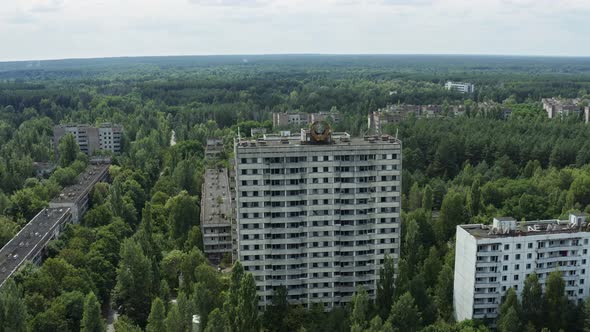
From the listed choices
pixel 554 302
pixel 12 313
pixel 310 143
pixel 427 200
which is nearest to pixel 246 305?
pixel 310 143

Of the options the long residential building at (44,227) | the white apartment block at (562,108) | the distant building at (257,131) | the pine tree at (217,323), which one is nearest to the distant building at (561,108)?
the white apartment block at (562,108)

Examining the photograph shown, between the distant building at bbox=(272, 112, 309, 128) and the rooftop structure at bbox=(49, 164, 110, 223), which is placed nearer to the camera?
the rooftop structure at bbox=(49, 164, 110, 223)

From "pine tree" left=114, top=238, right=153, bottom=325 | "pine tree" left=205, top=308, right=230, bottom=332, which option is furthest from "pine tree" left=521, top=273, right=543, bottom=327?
"pine tree" left=114, top=238, right=153, bottom=325

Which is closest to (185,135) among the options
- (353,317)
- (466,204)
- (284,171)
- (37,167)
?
(37,167)

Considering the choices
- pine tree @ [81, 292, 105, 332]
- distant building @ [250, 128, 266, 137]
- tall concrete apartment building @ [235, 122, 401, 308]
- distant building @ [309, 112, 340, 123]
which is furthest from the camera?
distant building @ [309, 112, 340, 123]

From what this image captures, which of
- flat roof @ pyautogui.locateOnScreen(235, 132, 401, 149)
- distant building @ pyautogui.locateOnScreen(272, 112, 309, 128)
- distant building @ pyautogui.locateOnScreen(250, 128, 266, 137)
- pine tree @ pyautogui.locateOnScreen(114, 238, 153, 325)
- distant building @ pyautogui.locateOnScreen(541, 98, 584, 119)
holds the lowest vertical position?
pine tree @ pyautogui.locateOnScreen(114, 238, 153, 325)

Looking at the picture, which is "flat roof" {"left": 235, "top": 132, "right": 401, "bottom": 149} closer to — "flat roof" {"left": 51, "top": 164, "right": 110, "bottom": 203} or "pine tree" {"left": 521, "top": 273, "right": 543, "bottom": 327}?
"pine tree" {"left": 521, "top": 273, "right": 543, "bottom": 327}

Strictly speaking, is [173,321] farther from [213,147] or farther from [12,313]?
[213,147]
